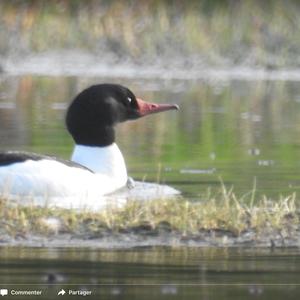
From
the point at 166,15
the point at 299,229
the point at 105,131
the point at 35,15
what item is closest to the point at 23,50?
the point at 35,15

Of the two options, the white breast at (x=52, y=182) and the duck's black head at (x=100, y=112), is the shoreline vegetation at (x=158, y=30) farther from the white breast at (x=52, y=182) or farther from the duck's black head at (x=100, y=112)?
the white breast at (x=52, y=182)

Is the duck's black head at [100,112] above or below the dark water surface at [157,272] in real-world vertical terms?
above

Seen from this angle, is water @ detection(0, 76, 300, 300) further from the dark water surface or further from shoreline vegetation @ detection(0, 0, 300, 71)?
shoreline vegetation @ detection(0, 0, 300, 71)

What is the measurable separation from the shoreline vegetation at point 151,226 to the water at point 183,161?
28 cm

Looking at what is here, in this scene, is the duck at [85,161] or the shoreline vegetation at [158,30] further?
the shoreline vegetation at [158,30]

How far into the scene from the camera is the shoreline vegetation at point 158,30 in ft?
87.8

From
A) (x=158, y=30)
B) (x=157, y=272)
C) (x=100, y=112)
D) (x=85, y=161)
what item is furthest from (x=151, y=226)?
(x=158, y=30)

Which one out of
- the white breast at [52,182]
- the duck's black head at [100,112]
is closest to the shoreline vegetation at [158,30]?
the duck's black head at [100,112]

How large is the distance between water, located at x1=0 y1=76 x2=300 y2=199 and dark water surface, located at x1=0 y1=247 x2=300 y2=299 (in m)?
2.75

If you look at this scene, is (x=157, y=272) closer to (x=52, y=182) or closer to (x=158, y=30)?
(x=52, y=182)

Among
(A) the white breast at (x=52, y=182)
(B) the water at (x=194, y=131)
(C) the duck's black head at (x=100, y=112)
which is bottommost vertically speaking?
(B) the water at (x=194, y=131)

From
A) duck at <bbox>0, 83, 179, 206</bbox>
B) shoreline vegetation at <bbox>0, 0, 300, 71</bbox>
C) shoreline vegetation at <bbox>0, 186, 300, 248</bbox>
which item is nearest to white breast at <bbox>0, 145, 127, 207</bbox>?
duck at <bbox>0, 83, 179, 206</bbox>

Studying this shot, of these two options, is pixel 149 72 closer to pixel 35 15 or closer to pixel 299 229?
pixel 35 15

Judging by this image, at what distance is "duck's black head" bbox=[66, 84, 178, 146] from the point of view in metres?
13.2
